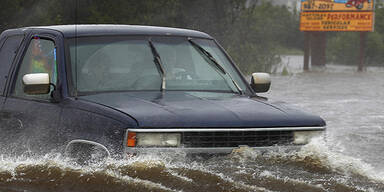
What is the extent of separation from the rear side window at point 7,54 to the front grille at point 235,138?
2.23m

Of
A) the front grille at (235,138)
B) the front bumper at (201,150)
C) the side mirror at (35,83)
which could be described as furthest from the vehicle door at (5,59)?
the front grille at (235,138)

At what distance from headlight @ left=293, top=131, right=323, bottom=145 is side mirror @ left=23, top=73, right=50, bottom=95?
5.96ft

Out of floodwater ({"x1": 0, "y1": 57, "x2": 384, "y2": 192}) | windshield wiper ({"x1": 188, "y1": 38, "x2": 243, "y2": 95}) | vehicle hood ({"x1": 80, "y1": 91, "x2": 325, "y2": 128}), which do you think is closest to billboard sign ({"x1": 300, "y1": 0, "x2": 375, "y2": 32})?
windshield wiper ({"x1": 188, "y1": 38, "x2": 243, "y2": 95})

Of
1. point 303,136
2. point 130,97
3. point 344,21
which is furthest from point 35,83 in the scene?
point 344,21

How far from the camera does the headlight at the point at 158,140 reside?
5.18 m

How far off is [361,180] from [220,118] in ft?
3.45

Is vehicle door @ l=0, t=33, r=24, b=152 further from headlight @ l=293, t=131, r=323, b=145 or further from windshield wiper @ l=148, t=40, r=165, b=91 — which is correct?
headlight @ l=293, t=131, r=323, b=145

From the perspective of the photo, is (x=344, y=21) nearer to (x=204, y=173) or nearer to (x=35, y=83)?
(x=35, y=83)

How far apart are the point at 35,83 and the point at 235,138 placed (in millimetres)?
1544

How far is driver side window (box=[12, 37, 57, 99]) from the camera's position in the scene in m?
6.47

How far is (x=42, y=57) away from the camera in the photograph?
6.70 m

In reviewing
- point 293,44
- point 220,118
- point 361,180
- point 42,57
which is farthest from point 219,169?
point 293,44

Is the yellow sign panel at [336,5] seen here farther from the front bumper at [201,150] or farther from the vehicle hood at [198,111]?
the front bumper at [201,150]

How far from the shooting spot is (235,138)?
5.44 m
